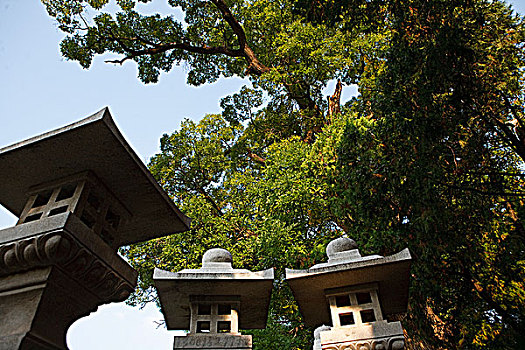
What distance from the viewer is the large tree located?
5492mm

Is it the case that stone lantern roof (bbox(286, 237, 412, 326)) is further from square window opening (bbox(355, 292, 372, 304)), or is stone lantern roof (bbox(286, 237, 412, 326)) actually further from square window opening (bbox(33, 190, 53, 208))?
square window opening (bbox(33, 190, 53, 208))

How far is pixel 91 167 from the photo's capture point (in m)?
3.10

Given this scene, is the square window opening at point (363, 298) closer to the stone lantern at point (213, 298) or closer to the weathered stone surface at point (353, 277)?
the weathered stone surface at point (353, 277)

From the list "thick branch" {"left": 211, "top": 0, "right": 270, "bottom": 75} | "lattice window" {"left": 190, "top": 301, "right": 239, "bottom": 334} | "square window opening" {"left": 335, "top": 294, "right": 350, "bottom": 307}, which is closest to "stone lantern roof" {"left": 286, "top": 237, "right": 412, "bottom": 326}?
"square window opening" {"left": 335, "top": 294, "right": 350, "bottom": 307}

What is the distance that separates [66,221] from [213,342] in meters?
1.74

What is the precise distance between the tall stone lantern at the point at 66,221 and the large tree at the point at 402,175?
13.1 ft

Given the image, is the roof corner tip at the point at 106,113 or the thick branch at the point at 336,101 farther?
the thick branch at the point at 336,101

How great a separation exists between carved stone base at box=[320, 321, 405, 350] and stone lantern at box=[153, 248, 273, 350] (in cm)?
75

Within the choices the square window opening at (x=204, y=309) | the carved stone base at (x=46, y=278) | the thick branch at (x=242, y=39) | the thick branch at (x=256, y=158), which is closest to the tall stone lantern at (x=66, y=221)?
the carved stone base at (x=46, y=278)

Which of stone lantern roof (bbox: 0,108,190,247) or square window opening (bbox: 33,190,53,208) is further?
square window opening (bbox: 33,190,53,208)

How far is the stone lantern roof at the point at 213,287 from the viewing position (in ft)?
12.0

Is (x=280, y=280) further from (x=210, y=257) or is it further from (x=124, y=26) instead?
(x=124, y=26)

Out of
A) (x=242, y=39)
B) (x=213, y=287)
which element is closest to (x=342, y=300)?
(x=213, y=287)

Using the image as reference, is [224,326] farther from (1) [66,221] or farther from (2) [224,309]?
(1) [66,221]
